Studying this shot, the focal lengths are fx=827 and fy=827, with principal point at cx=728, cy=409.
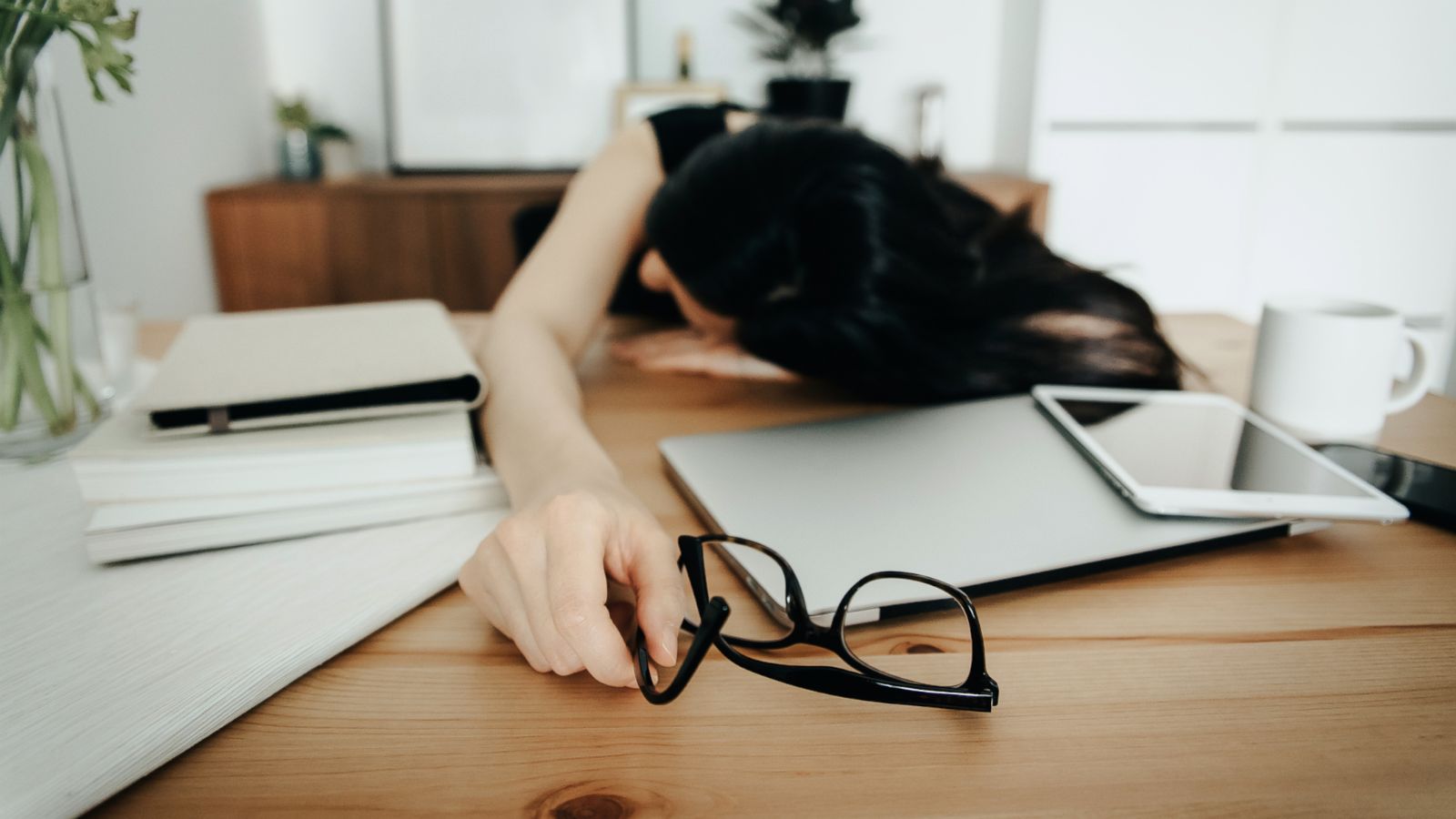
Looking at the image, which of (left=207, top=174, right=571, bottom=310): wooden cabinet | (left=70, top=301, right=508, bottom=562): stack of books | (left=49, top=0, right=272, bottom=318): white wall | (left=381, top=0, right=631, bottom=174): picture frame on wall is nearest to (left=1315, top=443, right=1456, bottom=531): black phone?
(left=70, top=301, right=508, bottom=562): stack of books

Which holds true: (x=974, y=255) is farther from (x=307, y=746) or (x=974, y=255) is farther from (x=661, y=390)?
(x=307, y=746)

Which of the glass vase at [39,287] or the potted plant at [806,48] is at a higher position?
Result: the potted plant at [806,48]

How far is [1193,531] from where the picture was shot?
46 cm

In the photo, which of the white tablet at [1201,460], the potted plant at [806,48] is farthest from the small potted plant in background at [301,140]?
the white tablet at [1201,460]

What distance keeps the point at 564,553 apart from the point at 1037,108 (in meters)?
2.24

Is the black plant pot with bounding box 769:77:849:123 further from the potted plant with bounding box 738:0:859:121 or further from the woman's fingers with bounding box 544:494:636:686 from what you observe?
the woman's fingers with bounding box 544:494:636:686

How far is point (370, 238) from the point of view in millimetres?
2094

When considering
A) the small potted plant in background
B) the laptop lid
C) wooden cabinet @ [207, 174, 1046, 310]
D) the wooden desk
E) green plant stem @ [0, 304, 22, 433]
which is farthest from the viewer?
the small potted plant in background

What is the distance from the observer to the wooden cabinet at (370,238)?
6.72 feet

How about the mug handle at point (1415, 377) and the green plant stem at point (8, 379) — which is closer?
the green plant stem at point (8, 379)

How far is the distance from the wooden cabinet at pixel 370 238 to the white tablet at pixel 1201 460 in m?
1.50

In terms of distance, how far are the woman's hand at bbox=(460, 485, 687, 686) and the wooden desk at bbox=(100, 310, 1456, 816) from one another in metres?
0.02

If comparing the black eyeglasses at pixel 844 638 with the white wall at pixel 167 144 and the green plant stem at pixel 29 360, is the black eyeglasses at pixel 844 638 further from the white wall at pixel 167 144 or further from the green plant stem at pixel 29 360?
the white wall at pixel 167 144

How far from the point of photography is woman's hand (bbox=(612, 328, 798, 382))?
0.86m
